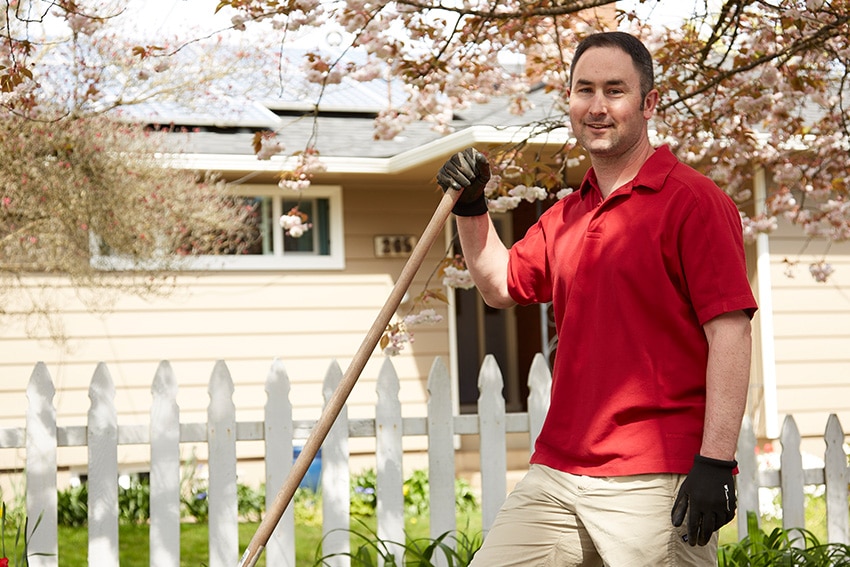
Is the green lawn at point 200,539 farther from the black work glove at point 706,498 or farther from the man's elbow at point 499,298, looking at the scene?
the black work glove at point 706,498

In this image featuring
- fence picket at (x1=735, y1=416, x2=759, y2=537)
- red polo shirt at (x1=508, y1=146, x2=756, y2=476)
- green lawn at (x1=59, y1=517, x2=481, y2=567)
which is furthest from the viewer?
green lawn at (x1=59, y1=517, x2=481, y2=567)

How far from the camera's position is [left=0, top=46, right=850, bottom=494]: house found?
8641mm

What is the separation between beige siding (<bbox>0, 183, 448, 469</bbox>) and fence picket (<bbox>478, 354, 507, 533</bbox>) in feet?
15.2

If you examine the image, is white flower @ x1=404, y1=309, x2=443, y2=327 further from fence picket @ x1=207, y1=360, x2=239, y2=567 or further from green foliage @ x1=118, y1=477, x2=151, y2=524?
green foliage @ x1=118, y1=477, x2=151, y2=524

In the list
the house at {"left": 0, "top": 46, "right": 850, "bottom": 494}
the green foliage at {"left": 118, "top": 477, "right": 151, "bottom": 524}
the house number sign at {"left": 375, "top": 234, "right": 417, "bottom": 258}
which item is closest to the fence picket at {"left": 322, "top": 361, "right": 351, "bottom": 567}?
the green foliage at {"left": 118, "top": 477, "right": 151, "bottom": 524}

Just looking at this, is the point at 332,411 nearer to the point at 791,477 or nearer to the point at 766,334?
the point at 791,477

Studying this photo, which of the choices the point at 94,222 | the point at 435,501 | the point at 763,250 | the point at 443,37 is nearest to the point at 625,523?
the point at 435,501

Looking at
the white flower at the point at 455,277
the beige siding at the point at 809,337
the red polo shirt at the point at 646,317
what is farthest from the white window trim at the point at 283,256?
the red polo shirt at the point at 646,317

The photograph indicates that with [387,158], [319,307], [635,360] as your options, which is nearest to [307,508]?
[319,307]

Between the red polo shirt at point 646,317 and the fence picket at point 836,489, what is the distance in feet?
8.72

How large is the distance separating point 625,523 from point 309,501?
5.61 metres

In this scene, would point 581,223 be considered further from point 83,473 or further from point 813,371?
point 813,371

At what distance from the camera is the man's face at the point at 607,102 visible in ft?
8.74

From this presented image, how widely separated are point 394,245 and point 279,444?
207 inches
